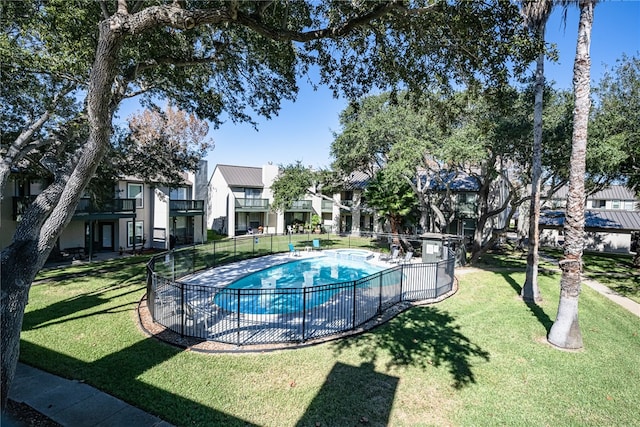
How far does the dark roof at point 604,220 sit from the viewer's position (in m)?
27.4

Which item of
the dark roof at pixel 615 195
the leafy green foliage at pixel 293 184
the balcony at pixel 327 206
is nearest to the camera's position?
the leafy green foliage at pixel 293 184

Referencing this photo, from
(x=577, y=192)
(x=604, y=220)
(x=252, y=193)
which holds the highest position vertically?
(x=252, y=193)

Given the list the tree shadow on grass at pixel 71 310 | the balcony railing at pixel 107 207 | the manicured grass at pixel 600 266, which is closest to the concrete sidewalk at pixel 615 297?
the manicured grass at pixel 600 266

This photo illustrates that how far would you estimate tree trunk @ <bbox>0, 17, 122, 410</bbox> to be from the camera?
13.2 ft

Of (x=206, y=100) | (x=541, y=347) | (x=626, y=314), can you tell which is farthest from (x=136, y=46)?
(x=626, y=314)

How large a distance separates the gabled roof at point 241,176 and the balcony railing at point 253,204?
1788 millimetres

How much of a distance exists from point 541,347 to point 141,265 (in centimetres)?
1792

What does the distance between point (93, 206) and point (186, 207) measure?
723 centimetres

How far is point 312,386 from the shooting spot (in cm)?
589

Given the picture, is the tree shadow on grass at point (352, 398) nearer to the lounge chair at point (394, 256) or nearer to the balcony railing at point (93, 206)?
the lounge chair at point (394, 256)

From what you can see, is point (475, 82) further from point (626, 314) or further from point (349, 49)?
point (626, 314)

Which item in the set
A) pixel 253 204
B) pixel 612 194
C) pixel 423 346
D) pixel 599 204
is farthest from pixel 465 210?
pixel 423 346

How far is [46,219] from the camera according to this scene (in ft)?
15.5

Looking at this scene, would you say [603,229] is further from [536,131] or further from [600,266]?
[536,131]
